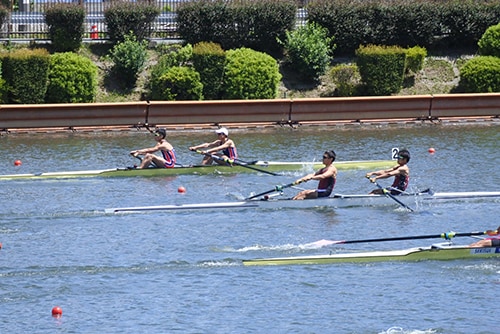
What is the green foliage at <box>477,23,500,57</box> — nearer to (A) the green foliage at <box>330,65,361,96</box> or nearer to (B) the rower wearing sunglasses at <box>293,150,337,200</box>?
(A) the green foliage at <box>330,65,361,96</box>

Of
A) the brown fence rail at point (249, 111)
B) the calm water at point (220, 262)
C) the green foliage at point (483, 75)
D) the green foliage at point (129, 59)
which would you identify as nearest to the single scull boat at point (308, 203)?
the calm water at point (220, 262)

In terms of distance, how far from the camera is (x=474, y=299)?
66.7 ft

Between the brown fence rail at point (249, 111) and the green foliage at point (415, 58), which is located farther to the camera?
the green foliage at point (415, 58)

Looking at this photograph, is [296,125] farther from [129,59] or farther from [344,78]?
[129,59]

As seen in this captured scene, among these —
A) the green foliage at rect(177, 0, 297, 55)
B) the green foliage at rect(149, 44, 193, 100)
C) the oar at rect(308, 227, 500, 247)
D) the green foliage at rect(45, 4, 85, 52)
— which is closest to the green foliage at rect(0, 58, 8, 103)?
the green foliage at rect(45, 4, 85, 52)

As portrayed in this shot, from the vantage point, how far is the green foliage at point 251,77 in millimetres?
42531

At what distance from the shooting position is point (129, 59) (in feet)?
143

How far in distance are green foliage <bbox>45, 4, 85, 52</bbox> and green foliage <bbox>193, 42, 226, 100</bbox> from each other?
18.0 ft

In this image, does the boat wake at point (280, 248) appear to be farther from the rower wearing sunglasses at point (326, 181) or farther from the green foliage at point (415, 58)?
the green foliage at point (415, 58)

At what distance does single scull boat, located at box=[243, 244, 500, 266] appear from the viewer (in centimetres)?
2256

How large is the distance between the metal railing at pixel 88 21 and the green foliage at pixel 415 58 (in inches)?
217

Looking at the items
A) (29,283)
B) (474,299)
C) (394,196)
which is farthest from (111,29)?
(474,299)

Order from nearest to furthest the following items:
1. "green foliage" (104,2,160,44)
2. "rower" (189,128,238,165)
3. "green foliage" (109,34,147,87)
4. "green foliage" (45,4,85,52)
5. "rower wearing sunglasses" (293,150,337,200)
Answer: "rower wearing sunglasses" (293,150,337,200), "rower" (189,128,238,165), "green foliage" (109,34,147,87), "green foliage" (45,4,85,52), "green foliage" (104,2,160,44)

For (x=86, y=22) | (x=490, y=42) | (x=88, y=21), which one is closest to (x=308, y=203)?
(x=490, y=42)
